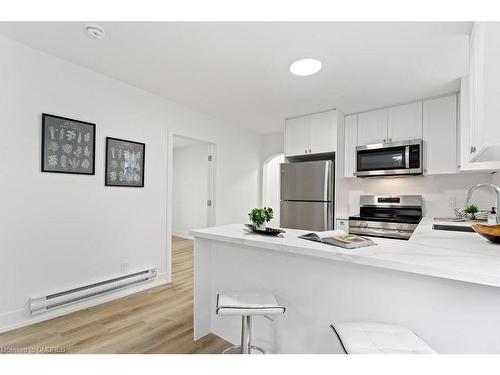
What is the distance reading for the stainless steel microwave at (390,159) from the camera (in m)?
3.05

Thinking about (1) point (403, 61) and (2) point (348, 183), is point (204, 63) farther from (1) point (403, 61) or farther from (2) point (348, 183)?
(2) point (348, 183)

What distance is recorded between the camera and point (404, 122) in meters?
3.22

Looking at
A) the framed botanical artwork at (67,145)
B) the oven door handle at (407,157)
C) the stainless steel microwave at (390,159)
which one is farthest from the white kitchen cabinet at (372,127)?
the framed botanical artwork at (67,145)

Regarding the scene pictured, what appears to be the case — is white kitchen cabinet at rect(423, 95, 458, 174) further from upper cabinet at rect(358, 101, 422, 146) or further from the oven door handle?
the oven door handle

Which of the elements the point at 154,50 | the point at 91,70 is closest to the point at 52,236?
the point at 91,70

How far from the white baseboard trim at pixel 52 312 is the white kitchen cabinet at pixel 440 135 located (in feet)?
11.9

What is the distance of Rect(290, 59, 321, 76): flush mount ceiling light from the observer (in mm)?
2266

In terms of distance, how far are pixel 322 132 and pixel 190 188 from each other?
3618mm

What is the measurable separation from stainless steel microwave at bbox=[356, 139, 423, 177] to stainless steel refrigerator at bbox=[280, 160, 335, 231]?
425mm

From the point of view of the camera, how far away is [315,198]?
138 inches

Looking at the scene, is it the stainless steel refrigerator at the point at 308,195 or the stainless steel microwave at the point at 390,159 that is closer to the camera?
the stainless steel microwave at the point at 390,159

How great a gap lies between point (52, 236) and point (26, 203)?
13.7 inches

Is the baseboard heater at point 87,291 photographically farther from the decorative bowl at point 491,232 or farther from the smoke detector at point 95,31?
the decorative bowl at point 491,232

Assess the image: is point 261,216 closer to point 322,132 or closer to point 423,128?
point 322,132
